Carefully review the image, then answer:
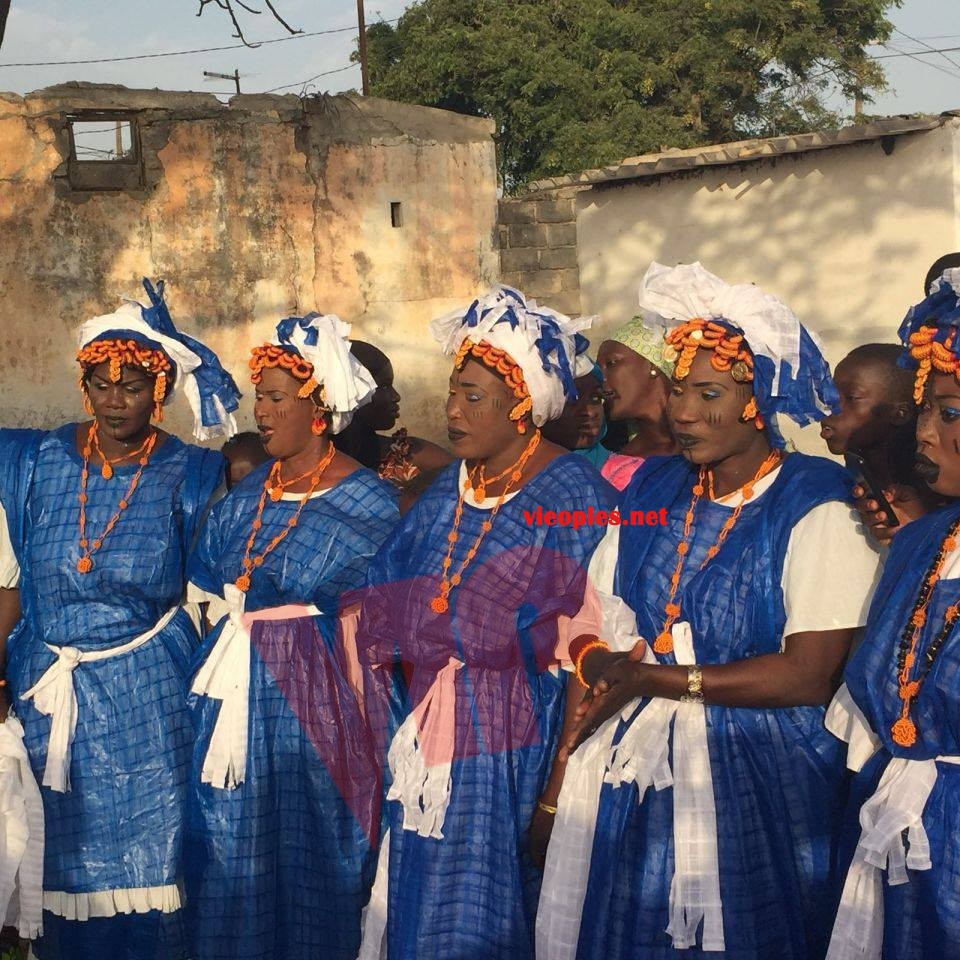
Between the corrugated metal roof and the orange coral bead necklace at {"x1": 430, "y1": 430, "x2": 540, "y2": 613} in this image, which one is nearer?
the orange coral bead necklace at {"x1": 430, "y1": 430, "x2": 540, "y2": 613}

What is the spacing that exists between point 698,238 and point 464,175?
118 inches

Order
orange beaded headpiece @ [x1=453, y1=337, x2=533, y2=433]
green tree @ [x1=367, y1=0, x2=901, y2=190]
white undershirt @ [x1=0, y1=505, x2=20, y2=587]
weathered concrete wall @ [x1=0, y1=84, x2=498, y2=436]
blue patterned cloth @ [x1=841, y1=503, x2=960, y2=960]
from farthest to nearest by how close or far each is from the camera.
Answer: green tree @ [x1=367, y1=0, x2=901, y2=190] < weathered concrete wall @ [x1=0, y1=84, x2=498, y2=436] < white undershirt @ [x1=0, y1=505, x2=20, y2=587] < orange beaded headpiece @ [x1=453, y1=337, x2=533, y2=433] < blue patterned cloth @ [x1=841, y1=503, x2=960, y2=960]

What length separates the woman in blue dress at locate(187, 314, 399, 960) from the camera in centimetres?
418

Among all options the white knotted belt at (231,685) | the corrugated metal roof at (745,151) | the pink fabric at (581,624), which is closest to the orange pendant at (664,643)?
the pink fabric at (581,624)

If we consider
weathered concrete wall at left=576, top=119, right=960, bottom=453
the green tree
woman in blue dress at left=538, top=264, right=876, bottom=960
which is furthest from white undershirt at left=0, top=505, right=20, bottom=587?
the green tree

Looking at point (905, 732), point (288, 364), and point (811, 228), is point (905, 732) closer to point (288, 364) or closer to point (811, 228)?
point (288, 364)

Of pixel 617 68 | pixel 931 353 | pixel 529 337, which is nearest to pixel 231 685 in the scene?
pixel 529 337

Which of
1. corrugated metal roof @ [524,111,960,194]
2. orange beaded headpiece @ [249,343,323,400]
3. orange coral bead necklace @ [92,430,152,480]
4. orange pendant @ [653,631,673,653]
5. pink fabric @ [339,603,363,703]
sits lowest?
pink fabric @ [339,603,363,703]

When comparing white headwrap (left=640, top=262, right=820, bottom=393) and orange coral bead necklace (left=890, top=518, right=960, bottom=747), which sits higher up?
white headwrap (left=640, top=262, right=820, bottom=393)

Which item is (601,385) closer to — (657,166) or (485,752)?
(485,752)

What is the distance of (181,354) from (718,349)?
2037 mm

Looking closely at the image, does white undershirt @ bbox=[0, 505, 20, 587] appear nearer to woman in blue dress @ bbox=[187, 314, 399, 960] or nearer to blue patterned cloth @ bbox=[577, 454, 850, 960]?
woman in blue dress @ bbox=[187, 314, 399, 960]

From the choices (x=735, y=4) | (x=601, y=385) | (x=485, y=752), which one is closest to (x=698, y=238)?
(x=601, y=385)

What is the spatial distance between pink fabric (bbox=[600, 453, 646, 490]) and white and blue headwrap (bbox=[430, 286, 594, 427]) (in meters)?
0.70
